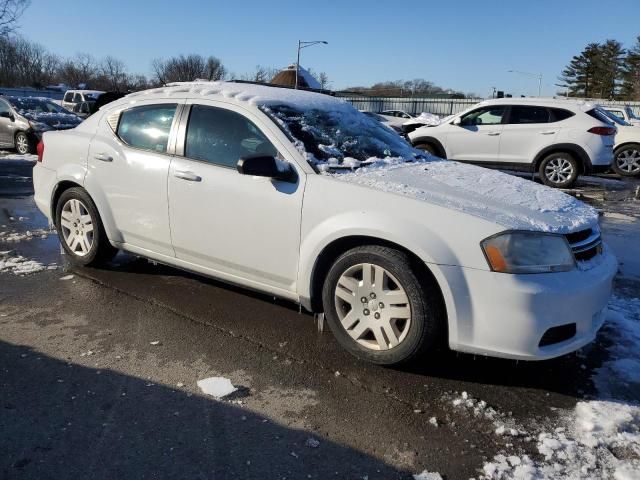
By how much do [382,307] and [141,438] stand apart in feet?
4.79

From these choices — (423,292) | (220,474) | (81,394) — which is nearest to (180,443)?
(220,474)

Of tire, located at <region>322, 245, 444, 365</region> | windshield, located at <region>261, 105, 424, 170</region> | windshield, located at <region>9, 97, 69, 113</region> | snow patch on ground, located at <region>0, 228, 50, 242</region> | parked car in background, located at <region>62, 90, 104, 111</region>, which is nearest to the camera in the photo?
tire, located at <region>322, 245, 444, 365</region>

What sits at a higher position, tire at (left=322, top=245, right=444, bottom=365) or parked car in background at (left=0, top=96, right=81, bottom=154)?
parked car in background at (left=0, top=96, right=81, bottom=154)

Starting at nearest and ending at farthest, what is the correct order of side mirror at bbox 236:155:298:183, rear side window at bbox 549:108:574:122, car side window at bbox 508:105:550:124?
side mirror at bbox 236:155:298:183 < rear side window at bbox 549:108:574:122 < car side window at bbox 508:105:550:124

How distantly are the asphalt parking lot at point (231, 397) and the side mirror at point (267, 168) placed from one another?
1091mm

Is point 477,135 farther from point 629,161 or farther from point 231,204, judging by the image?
point 231,204

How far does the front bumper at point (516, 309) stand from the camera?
2.85 meters

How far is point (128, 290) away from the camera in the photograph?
4484 millimetres

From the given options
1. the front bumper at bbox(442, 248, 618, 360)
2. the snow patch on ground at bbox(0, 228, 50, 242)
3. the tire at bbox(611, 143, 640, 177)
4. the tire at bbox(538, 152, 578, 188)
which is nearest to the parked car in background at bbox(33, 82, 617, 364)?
the front bumper at bbox(442, 248, 618, 360)

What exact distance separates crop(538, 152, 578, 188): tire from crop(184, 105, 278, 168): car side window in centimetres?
900

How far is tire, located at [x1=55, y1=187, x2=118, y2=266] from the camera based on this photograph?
15.4ft

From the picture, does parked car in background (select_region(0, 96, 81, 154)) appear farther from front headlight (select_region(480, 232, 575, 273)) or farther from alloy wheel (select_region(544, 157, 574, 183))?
front headlight (select_region(480, 232, 575, 273))

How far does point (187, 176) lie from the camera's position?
3938 millimetres

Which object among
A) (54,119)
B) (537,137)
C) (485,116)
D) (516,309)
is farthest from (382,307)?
(54,119)
